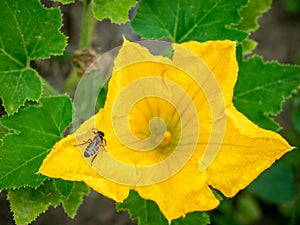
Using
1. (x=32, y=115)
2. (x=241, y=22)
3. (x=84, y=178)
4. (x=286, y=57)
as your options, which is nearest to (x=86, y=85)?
(x=32, y=115)

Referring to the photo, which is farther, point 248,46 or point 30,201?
point 248,46

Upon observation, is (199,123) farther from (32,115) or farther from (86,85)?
(86,85)

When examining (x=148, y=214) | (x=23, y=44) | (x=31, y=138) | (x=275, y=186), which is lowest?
(x=275, y=186)

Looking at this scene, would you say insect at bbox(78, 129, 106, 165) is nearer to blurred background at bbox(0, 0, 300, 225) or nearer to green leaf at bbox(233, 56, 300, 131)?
green leaf at bbox(233, 56, 300, 131)

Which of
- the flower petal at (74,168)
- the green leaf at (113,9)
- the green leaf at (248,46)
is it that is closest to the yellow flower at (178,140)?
the flower petal at (74,168)

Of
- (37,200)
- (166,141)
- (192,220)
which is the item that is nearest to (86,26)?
(166,141)

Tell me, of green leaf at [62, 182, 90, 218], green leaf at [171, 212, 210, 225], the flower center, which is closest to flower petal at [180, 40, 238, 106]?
the flower center

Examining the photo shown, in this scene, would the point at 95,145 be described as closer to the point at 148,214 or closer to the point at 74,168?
the point at 74,168
